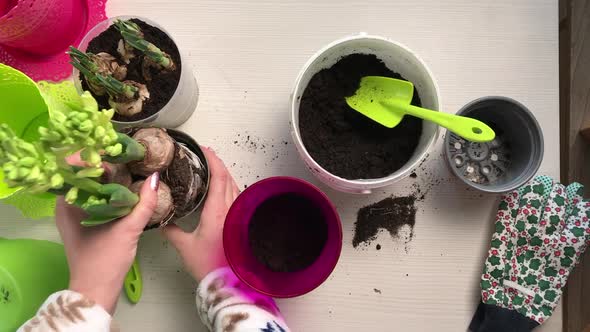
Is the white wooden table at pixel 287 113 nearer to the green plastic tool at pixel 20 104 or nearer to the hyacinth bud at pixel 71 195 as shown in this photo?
the green plastic tool at pixel 20 104

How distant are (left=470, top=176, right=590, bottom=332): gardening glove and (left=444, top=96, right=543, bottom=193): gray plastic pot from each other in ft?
0.14

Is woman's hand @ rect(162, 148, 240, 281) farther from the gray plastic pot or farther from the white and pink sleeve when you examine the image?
the gray plastic pot

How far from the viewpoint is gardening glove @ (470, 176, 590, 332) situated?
2.02 ft

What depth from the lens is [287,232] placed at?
57 cm

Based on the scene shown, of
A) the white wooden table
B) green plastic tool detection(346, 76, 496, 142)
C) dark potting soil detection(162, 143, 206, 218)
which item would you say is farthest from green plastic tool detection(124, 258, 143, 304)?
green plastic tool detection(346, 76, 496, 142)

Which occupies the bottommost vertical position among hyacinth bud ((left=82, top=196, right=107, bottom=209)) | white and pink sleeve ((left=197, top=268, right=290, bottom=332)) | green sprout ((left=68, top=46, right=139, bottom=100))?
white and pink sleeve ((left=197, top=268, right=290, bottom=332))

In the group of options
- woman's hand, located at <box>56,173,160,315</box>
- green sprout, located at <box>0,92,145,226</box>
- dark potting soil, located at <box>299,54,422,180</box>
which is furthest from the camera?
dark potting soil, located at <box>299,54,422,180</box>

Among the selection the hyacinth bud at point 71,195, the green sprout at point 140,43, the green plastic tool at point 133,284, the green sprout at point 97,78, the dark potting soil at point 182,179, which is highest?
the green sprout at point 140,43

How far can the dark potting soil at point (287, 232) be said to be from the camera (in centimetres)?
56

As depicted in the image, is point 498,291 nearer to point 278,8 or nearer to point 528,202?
point 528,202

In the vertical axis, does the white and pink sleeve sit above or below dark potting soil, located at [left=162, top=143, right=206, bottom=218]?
below

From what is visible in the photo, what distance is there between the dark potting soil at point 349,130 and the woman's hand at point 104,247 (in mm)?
216

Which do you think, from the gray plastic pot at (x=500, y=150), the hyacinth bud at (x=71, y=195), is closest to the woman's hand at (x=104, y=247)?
the hyacinth bud at (x=71, y=195)

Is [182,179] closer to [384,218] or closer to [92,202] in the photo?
[92,202]
